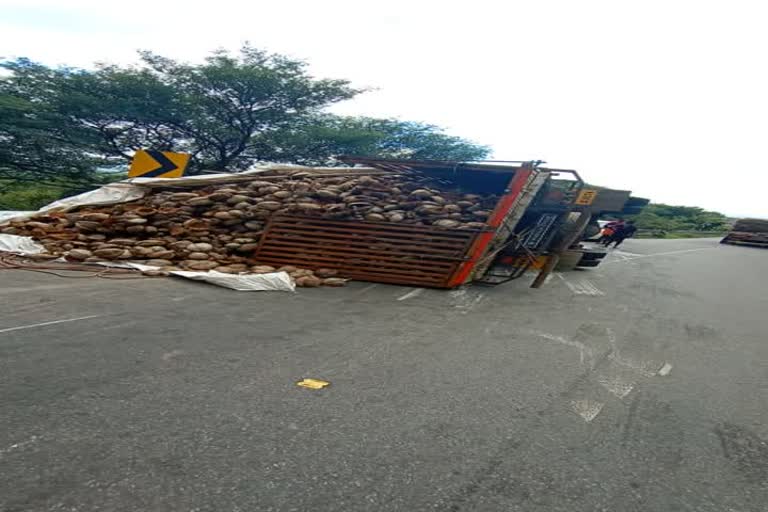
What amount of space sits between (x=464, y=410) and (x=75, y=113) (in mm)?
19901

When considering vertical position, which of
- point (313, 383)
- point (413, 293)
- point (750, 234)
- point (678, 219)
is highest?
point (313, 383)

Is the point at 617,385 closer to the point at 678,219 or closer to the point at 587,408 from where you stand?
the point at 587,408

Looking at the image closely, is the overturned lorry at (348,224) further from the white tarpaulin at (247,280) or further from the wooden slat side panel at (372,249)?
the white tarpaulin at (247,280)

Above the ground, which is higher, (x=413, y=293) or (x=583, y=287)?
(x=413, y=293)

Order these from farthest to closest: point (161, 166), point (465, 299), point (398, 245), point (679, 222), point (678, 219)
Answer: point (678, 219), point (679, 222), point (161, 166), point (398, 245), point (465, 299)

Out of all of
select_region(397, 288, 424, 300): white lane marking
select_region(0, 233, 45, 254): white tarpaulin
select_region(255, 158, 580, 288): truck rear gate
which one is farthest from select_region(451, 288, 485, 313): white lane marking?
select_region(0, 233, 45, 254): white tarpaulin

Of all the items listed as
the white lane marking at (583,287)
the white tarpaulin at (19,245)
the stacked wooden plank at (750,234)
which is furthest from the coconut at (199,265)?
the stacked wooden plank at (750,234)

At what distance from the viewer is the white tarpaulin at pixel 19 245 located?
7051mm

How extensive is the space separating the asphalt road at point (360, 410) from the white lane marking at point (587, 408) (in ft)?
0.07

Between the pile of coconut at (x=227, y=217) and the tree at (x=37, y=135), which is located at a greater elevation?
the pile of coconut at (x=227, y=217)

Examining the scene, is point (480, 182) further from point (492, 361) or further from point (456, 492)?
point (456, 492)

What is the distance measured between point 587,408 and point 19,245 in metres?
8.64

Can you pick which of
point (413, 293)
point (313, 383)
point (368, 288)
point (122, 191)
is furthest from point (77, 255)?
point (313, 383)

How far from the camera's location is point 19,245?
23.5 ft
